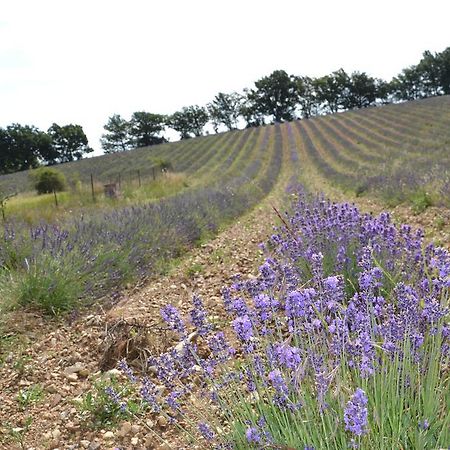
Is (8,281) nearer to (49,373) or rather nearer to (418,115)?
(49,373)

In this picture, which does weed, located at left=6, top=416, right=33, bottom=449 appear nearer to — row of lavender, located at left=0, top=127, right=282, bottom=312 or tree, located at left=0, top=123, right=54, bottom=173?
row of lavender, located at left=0, top=127, right=282, bottom=312

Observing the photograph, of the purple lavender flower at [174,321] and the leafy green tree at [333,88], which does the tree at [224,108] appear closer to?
the leafy green tree at [333,88]

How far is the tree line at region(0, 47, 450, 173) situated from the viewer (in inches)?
2295

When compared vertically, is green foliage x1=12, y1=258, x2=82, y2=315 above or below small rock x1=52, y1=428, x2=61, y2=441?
above

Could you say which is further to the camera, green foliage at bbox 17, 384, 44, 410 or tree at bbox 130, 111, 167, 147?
tree at bbox 130, 111, 167, 147

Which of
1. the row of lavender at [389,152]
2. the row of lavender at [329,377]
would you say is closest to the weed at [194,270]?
the row of lavender at [329,377]

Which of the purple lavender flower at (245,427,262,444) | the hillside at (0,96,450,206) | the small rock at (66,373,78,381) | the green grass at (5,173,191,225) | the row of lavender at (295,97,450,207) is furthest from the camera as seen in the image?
the green grass at (5,173,191,225)

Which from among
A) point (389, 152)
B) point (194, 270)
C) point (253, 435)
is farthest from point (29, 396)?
point (389, 152)

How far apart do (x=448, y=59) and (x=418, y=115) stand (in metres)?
31.7

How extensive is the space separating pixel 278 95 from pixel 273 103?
4.28ft

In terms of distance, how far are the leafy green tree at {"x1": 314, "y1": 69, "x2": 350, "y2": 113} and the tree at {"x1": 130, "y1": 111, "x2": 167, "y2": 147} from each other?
863 inches

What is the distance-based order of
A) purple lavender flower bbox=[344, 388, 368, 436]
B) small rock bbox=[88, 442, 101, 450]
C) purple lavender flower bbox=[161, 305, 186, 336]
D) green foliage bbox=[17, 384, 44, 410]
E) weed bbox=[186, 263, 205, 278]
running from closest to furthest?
purple lavender flower bbox=[344, 388, 368, 436]
purple lavender flower bbox=[161, 305, 186, 336]
small rock bbox=[88, 442, 101, 450]
green foliage bbox=[17, 384, 44, 410]
weed bbox=[186, 263, 205, 278]

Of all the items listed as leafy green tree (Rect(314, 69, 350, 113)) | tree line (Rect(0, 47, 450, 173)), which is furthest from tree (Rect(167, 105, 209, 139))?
leafy green tree (Rect(314, 69, 350, 113))

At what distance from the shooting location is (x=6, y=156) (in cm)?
4969
